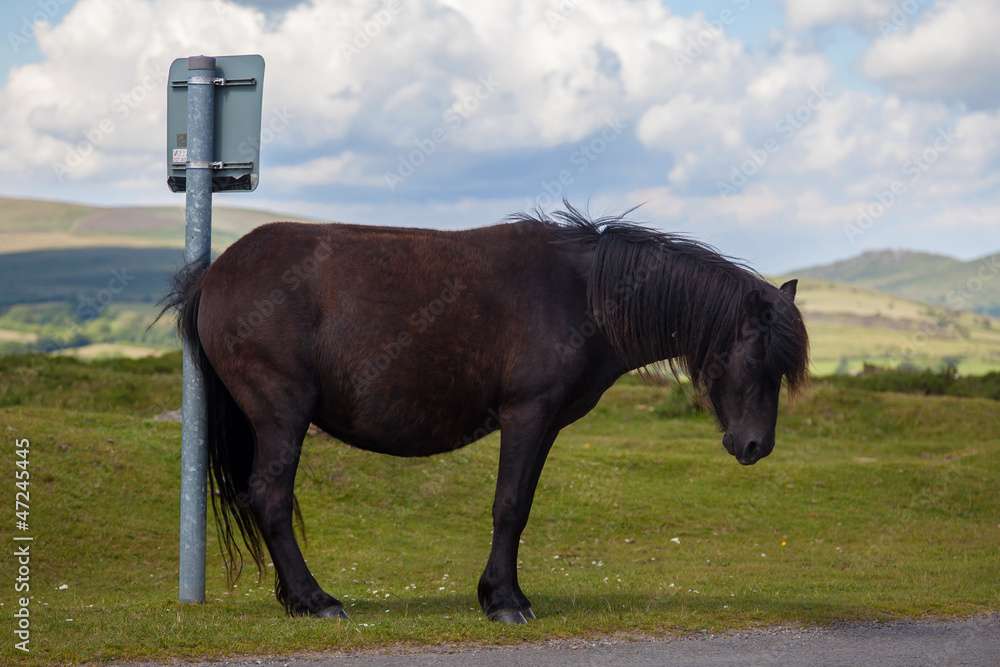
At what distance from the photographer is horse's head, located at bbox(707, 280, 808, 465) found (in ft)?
27.2

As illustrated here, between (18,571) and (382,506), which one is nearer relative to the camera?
(18,571)

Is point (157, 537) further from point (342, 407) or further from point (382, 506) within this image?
point (342, 407)

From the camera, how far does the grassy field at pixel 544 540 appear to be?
8234mm

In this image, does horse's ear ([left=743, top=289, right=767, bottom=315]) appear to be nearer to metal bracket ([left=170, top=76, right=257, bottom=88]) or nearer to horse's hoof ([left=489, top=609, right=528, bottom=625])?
horse's hoof ([left=489, top=609, right=528, bottom=625])

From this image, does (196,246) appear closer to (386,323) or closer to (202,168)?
(202,168)

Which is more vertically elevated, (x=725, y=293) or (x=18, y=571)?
(x=725, y=293)

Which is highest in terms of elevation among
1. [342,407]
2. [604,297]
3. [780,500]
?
[604,297]

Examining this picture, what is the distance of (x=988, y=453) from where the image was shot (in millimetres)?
21031

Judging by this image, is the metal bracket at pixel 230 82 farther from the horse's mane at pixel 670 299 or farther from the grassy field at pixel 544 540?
the grassy field at pixel 544 540

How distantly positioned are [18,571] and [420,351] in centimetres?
629

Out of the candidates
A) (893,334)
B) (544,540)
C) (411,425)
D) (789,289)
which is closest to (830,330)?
(893,334)

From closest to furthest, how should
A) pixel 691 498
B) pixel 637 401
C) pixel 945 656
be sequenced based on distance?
pixel 945 656
pixel 691 498
pixel 637 401

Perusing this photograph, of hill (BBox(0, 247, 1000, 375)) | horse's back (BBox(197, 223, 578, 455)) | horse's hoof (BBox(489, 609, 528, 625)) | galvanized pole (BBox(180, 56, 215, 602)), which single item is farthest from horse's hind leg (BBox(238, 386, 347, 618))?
hill (BBox(0, 247, 1000, 375))

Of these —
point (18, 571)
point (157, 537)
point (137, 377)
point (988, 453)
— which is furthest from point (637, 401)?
point (18, 571)
